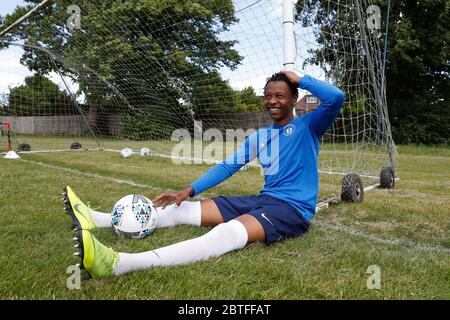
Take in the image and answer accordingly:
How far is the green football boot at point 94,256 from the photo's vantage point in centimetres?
173

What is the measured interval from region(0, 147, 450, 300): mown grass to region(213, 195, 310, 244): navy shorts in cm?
8

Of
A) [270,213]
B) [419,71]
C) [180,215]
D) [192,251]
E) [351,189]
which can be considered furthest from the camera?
[419,71]

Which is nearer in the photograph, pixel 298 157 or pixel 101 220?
pixel 298 157

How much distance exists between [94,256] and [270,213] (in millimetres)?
1113

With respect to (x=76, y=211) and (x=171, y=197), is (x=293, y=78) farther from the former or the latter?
(x=76, y=211)

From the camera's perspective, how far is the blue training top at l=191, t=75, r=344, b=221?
249 centimetres

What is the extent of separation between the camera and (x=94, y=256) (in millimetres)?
1762

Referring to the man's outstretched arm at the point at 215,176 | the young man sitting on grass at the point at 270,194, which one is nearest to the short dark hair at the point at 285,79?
the young man sitting on grass at the point at 270,194

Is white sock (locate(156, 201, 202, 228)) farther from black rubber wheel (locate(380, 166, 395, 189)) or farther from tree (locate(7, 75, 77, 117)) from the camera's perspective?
tree (locate(7, 75, 77, 117))

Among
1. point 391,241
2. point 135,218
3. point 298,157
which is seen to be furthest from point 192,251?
point 391,241

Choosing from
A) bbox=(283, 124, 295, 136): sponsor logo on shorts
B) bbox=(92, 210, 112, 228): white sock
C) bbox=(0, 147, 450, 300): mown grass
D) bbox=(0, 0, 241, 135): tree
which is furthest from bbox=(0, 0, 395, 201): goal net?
bbox=(92, 210, 112, 228): white sock
